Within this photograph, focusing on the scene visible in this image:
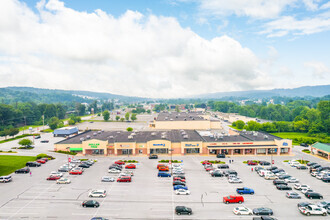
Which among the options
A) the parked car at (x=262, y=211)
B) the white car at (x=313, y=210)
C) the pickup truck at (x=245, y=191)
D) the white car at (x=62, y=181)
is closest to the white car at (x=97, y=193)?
the white car at (x=62, y=181)

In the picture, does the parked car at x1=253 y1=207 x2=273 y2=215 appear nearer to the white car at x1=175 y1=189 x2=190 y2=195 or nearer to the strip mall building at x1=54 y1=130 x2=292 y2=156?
the white car at x1=175 y1=189 x2=190 y2=195

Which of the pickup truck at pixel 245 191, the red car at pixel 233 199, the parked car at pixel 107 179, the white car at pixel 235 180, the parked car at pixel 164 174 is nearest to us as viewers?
the red car at pixel 233 199

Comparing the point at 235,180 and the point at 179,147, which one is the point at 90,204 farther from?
the point at 179,147

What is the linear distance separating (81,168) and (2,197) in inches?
649

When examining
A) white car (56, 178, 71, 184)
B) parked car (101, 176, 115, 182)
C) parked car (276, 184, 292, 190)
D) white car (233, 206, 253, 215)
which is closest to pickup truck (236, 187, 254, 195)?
parked car (276, 184, 292, 190)

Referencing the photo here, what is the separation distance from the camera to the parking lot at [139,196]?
105 ft

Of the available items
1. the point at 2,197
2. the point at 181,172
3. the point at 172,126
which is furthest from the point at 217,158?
the point at 2,197

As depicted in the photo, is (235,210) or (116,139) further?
(116,139)

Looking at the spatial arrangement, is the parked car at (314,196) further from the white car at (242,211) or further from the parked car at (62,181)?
the parked car at (62,181)

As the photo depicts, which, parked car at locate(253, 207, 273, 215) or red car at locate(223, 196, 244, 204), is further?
red car at locate(223, 196, 244, 204)

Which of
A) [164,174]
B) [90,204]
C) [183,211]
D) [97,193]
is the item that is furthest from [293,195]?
[90,204]

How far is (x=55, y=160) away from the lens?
201 feet

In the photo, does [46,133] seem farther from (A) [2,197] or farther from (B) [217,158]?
(B) [217,158]

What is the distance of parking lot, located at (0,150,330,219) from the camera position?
32.0 metres
